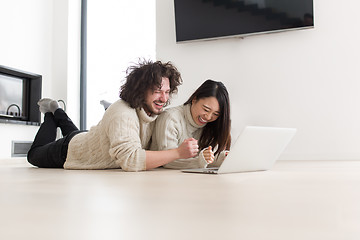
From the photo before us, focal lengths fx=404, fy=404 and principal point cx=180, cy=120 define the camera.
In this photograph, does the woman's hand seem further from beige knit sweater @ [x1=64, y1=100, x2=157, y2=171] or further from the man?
beige knit sweater @ [x1=64, y1=100, x2=157, y2=171]

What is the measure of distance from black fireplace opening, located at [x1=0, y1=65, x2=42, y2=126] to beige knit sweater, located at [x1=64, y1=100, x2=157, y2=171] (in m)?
2.09

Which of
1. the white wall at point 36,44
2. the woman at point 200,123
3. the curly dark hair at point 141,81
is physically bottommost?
the woman at point 200,123

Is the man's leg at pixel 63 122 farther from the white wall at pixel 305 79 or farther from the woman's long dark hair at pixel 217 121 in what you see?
the white wall at pixel 305 79

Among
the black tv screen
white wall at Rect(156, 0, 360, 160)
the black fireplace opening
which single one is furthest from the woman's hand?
the black fireplace opening

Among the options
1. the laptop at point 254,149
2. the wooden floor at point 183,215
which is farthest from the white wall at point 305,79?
the wooden floor at point 183,215

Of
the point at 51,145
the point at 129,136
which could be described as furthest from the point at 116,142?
the point at 51,145

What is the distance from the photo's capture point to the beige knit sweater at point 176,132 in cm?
200

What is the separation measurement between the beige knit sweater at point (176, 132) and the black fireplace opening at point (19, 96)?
2.36 meters

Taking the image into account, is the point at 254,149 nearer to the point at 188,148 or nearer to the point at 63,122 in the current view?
the point at 188,148

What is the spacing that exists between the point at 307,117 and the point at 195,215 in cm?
305

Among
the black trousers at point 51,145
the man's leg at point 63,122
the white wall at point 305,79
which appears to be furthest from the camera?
the white wall at point 305,79

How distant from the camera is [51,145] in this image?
234 cm

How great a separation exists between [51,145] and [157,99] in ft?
2.57

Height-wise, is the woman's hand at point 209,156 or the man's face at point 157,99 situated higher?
the man's face at point 157,99
